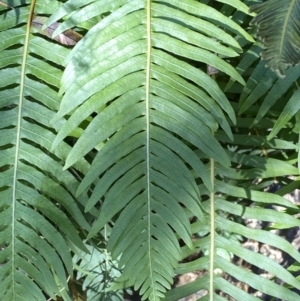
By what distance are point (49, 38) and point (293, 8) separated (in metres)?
0.55

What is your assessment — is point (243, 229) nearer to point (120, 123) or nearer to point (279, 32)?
point (120, 123)

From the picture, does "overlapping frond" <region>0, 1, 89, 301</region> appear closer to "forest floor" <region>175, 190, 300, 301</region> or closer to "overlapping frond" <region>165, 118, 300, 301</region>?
"overlapping frond" <region>165, 118, 300, 301</region>

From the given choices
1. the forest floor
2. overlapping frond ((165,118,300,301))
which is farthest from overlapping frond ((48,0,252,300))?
the forest floor

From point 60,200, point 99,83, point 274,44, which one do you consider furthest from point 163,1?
point 60,200

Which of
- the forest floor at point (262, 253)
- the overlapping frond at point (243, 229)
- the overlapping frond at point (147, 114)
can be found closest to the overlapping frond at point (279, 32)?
the overlapping frond at point (147, 114)

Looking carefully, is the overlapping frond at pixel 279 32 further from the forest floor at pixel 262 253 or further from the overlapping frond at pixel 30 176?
the forest floor at pixel 262 253

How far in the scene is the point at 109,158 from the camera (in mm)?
1041

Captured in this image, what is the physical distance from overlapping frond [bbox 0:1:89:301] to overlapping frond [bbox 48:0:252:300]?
83 mm

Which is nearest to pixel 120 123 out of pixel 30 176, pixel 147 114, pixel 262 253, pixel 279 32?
pixel 147 114

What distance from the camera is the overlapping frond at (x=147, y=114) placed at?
1.04m

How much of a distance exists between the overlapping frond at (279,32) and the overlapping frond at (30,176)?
439 millimetres

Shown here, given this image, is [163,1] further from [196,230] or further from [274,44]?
[196,230]

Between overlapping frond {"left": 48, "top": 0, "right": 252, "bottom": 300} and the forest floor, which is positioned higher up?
the forest floor

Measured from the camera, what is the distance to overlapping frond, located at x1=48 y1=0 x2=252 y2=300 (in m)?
1.04
